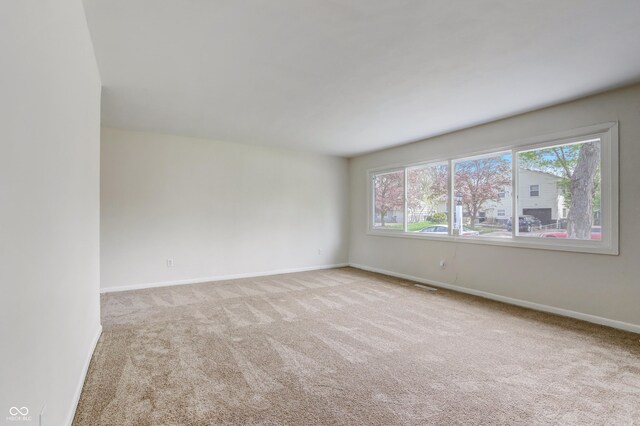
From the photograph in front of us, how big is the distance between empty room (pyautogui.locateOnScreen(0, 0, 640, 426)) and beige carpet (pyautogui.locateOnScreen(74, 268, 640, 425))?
23 millimetres

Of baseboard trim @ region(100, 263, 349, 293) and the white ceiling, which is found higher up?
the white ceiling

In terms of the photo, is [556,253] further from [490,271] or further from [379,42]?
[379,42]

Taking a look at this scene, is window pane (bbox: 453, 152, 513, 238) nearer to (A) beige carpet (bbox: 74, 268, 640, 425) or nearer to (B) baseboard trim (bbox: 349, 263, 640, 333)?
(B) baseboard trim (bbox: 349, 263, 640, 333)

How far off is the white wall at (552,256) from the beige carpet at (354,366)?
0.30 metres

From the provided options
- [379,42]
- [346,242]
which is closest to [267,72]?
[379,42]

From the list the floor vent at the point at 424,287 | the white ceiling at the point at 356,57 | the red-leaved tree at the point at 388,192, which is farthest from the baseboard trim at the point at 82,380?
the red-leaved tree at the point at 388,192

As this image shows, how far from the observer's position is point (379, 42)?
236cm

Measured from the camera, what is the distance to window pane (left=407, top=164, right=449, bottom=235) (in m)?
5.14

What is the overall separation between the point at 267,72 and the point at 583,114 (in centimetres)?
348

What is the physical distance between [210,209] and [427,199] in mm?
3797

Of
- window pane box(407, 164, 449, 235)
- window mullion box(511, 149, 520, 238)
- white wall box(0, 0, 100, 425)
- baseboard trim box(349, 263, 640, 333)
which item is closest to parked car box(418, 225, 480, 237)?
window pane box(407, 164, 449, 235)

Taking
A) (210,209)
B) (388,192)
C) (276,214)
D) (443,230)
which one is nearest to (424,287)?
(443,230)

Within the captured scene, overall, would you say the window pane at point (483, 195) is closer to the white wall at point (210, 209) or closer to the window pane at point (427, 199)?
the window pane at point (427, 199)

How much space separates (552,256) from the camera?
12.3ft
